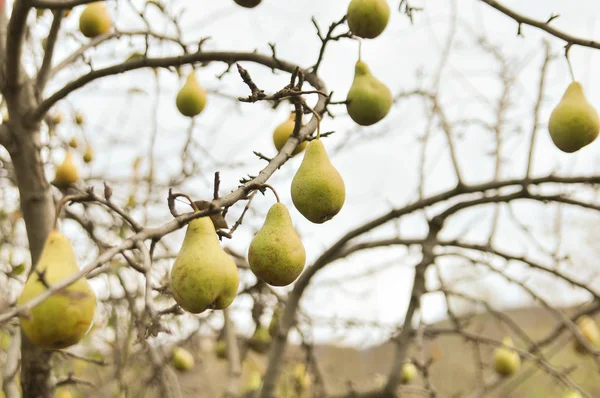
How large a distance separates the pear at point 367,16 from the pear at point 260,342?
230 cm

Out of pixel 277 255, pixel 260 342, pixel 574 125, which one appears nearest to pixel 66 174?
pixel 260 342

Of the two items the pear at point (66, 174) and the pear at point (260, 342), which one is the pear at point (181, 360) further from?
the pear at point (66, 174)

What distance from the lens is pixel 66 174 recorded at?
9.00 ft

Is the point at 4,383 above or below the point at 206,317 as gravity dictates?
below

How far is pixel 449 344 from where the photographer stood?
9734mm

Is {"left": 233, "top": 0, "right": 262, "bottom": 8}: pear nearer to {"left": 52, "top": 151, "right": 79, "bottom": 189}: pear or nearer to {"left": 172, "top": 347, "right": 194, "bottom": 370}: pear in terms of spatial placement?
{"left": 52, "top": 151, "right": 79, "bottom": 189}: pear

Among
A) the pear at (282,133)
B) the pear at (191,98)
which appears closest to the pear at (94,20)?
the pear at (191,98)

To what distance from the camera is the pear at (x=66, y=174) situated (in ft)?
8.92

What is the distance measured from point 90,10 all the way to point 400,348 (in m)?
2.11

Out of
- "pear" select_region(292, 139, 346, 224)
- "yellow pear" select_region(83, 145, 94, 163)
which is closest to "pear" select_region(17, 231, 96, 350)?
"pear" select_region(292, 139, 346, 224)

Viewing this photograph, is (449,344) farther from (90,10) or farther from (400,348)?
(90,10)

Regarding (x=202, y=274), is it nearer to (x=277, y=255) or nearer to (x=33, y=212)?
(x=277, y=255)

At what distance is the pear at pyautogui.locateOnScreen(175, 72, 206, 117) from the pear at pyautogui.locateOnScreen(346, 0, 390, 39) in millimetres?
783

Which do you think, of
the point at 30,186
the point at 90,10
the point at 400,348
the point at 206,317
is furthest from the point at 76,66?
the point at 400,348
